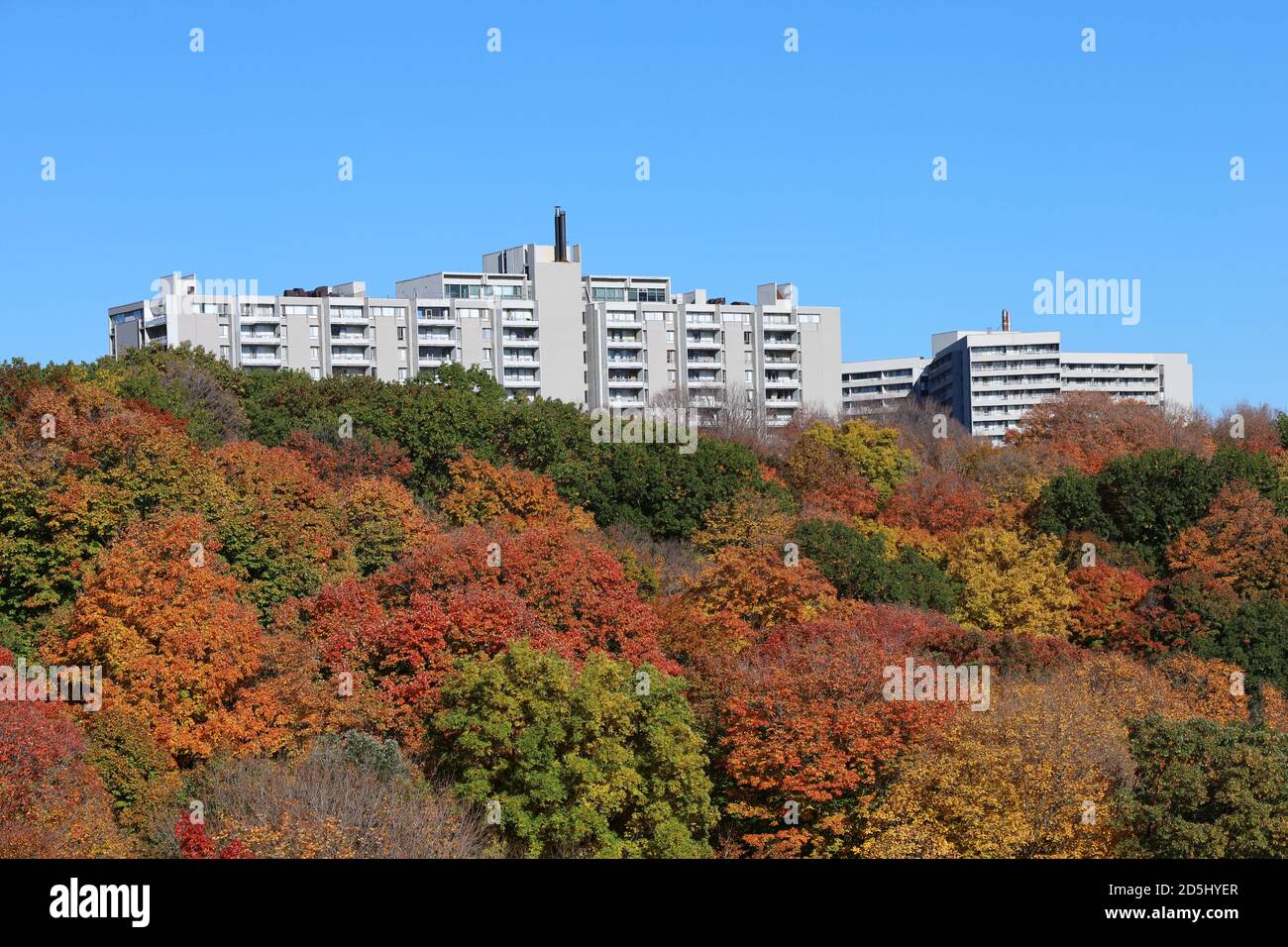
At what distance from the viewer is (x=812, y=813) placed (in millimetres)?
38969

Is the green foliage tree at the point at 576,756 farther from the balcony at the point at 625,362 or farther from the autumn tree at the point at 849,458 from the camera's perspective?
the balcony at the point at 625,362

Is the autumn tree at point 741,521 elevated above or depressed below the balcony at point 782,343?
below

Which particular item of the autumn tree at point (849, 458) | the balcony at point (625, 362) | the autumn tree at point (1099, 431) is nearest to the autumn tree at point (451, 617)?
the autumn tree at point (849, 458)

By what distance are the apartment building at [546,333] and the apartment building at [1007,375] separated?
17328 mm

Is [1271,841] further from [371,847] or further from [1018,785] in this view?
[371,847]

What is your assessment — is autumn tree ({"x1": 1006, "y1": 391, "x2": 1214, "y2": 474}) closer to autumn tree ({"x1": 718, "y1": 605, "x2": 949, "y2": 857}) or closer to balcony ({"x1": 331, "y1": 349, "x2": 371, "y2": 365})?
autumn tree ({"x1": 718, "y1": 605, "x2": 949, "y2": 857})

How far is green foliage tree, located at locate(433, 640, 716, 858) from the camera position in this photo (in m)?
35.9

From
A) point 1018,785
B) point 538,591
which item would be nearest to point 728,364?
point 538,591

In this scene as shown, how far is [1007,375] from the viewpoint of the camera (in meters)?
158

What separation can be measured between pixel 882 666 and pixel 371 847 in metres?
17.0

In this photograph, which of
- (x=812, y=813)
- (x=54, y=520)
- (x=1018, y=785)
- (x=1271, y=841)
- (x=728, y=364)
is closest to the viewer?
(x=1271, y=841)

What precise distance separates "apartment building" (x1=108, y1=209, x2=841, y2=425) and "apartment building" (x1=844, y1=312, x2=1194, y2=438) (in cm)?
1733

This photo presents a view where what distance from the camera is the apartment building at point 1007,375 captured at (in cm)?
15675

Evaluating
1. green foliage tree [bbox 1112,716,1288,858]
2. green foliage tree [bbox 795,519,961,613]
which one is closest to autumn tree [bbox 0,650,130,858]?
green foliage tree [bbox 1112,716,1288,858]
